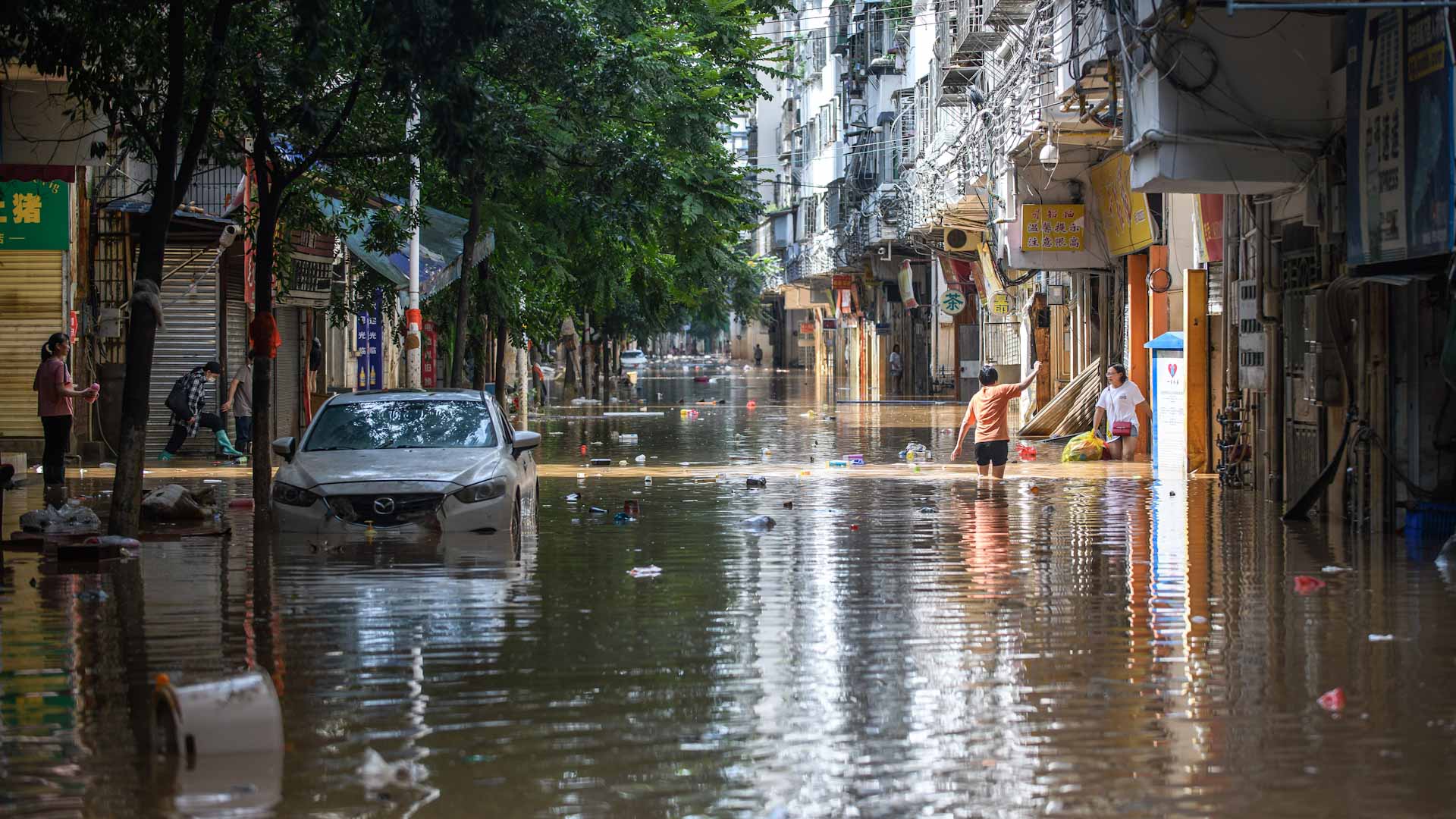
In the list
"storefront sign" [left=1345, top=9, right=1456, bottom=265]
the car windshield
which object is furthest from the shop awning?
"storefront sign" [left=1345, top=9, right=1456, bottom=265]

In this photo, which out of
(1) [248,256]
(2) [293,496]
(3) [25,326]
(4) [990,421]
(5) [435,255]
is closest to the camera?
(2) [293,496]

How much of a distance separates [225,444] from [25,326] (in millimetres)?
3158

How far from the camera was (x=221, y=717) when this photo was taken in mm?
6836

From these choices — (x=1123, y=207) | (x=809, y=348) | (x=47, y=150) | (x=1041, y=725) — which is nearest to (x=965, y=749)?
(x=1041, y=725)

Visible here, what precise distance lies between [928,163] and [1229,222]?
82.3ft

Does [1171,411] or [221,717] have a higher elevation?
[1171,411]

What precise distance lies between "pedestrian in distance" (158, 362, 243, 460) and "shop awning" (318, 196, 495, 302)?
282 centimetres

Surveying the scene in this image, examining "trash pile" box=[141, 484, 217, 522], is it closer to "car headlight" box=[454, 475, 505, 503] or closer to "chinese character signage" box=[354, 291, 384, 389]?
"car headlight" box=[454, 475, 505, 503]

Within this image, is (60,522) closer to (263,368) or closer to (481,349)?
(263,368)

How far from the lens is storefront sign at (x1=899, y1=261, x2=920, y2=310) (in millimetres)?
60425

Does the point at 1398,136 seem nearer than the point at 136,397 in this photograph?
Yes

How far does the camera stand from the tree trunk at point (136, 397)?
46.4 ft

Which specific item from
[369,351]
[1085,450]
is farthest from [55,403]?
[369,351]

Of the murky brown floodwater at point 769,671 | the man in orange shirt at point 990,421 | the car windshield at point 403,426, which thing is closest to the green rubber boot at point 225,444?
the man in orange shirt at point 990,421
